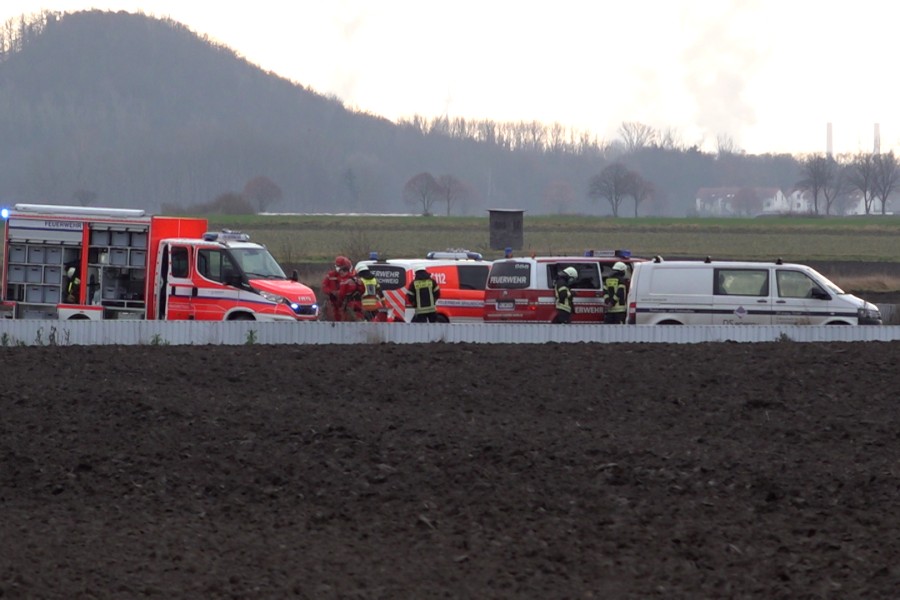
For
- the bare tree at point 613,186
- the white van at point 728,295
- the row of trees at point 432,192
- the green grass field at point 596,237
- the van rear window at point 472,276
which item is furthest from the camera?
the row of trees at point 432,192

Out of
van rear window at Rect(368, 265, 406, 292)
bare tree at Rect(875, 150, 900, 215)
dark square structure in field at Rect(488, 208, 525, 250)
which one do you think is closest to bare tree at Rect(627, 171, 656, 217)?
bare tree at Rect(875, 150, 900, 215)

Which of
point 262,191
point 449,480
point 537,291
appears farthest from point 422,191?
point 449,480

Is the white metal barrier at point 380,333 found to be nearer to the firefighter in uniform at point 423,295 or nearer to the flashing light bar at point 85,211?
the firefighter in uniform at point 423,295

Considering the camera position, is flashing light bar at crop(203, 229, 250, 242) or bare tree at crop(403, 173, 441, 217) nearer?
flashing light bar at crop(203, 229, 250, 242)

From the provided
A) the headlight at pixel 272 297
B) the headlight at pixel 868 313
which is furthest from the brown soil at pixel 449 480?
Answer: the headlight at pixel 272 297

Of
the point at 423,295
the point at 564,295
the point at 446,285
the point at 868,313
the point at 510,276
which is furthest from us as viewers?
the point at 446,285

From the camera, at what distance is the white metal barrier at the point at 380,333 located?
17.0 m

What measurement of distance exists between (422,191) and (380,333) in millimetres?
148250

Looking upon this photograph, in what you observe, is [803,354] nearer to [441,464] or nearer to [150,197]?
[441,464]

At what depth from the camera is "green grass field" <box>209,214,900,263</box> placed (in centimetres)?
5694

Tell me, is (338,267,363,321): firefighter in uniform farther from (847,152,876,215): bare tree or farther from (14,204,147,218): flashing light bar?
(847,152,876,215): bare tree

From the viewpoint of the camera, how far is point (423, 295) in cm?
2072

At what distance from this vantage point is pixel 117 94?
7756 inches

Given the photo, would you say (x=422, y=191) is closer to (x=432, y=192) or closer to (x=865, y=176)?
(x=432, y=192)
